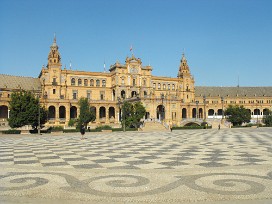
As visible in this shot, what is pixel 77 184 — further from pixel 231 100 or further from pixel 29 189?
pixel 231 100

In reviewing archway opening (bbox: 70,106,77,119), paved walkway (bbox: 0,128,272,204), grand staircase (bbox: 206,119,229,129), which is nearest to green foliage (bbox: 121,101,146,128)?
grand staircase (bbox: 206,119,229,129)

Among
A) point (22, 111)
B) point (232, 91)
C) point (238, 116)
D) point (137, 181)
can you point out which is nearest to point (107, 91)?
point (238, 116)

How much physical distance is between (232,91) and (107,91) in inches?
2532

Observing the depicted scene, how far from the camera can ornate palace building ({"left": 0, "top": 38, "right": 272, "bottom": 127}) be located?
85.0m

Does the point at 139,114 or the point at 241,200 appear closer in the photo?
the point at 241,200

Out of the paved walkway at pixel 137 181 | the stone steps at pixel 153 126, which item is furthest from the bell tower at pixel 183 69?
the paved walkway at pixel 137 181

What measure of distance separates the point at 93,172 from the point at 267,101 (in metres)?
131

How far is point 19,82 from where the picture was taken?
97.2 m

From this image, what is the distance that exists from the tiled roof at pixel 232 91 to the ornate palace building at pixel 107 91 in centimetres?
2055

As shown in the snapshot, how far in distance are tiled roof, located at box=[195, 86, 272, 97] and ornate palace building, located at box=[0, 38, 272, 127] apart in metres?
20.5

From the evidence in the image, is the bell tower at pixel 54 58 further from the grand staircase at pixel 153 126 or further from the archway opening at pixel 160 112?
the grand staircase at pixel 153 126

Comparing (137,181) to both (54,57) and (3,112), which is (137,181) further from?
(54,57)

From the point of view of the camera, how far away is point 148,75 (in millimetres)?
99750

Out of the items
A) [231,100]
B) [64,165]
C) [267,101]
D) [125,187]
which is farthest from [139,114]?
[267,101]
